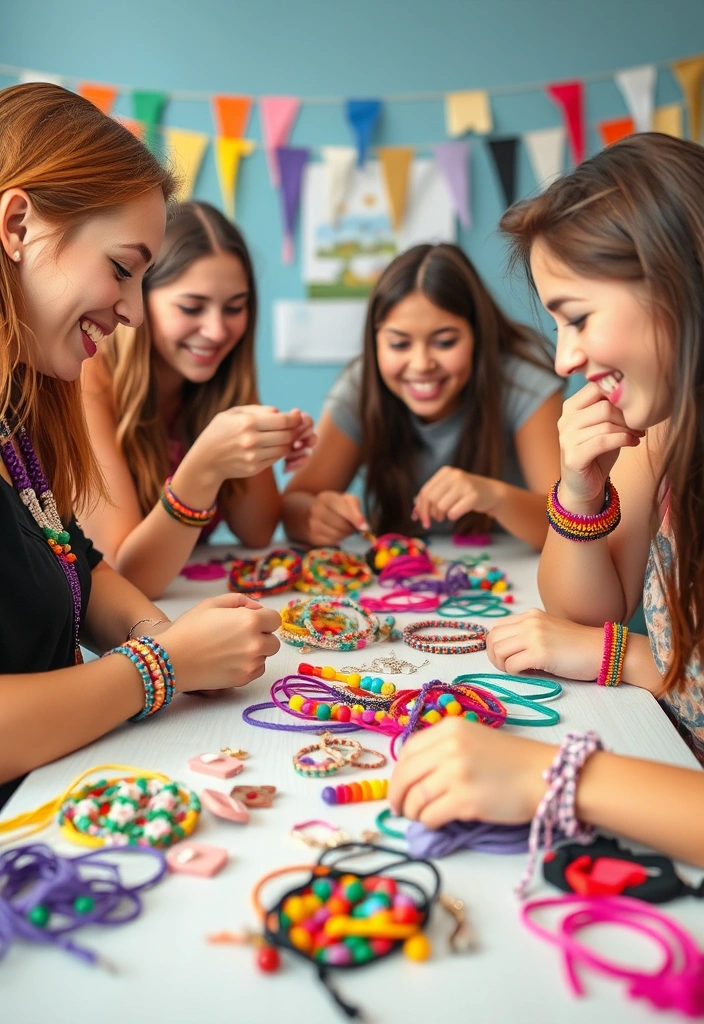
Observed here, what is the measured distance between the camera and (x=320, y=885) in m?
0.62

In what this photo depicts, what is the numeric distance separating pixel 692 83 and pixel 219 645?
9.70 feet

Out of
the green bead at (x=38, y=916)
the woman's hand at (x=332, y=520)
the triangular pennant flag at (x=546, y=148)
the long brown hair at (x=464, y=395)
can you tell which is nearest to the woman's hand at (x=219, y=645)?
the green bead at (x=38, y=916)

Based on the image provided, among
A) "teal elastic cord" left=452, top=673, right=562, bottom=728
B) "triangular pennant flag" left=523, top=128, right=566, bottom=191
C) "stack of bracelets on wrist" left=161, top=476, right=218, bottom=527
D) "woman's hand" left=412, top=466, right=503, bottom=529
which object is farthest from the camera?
"triangular pennant flag" left=523, top=128, right=566, bottom=191

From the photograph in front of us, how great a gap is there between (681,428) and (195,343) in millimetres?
1146

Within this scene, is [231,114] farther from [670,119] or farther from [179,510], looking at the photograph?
[179,510]

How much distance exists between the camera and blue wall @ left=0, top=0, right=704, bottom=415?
3.14 metres

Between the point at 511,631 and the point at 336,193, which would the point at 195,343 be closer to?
the point at 511,631

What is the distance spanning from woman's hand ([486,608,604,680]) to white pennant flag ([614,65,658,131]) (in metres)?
2.63

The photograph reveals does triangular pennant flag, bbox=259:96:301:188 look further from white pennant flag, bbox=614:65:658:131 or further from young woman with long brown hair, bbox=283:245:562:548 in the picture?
young woman with long brown hair, bbox=283:245:562:548

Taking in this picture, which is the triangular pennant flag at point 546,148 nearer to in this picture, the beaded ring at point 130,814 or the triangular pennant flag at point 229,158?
the triangular pennant flag at point 229,158

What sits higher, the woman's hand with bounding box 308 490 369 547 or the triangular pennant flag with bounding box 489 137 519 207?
the triangular pennant flag with bounding box 489 137 519 207

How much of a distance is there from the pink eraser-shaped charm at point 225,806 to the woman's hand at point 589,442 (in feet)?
1.90

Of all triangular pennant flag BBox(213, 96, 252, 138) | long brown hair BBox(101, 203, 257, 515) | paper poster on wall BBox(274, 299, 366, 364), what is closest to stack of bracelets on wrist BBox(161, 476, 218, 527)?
long brown hair BBox(101, 203, 257, 515)

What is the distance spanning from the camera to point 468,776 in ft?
2.29
